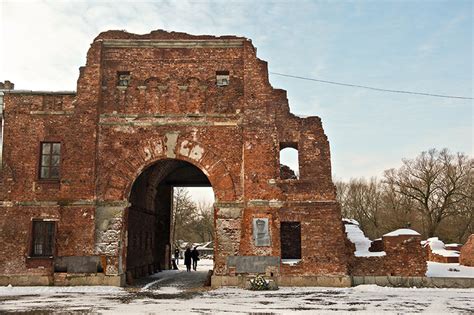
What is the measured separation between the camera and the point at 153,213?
75.8 feet

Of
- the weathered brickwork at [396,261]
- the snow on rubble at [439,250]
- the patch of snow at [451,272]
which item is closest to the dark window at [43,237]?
the weathered brickwork at [396,261]

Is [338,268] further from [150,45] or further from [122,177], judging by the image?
[150,45]

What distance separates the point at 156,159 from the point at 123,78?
3.66 metres

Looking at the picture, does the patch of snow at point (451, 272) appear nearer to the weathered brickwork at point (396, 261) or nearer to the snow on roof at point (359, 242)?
the weathered brickwork at point (396, 261)

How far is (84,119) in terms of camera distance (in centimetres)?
1712

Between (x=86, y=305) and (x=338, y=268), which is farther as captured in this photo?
(x=338, y=268)

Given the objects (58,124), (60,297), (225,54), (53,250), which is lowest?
(60,297)

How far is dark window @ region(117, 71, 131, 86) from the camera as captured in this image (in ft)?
58.1

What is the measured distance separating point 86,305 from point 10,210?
22.5ft

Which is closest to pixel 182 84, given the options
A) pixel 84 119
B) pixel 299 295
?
pixel 84 119

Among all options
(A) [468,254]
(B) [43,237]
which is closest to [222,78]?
(B) [43,237]

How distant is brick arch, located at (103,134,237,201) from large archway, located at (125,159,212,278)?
0.89m

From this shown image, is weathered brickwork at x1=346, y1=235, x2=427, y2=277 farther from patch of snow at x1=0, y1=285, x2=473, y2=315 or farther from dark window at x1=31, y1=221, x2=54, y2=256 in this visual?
dark window at x1=31, y1=221, x2=54, y2=256

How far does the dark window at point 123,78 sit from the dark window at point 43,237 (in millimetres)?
6044
